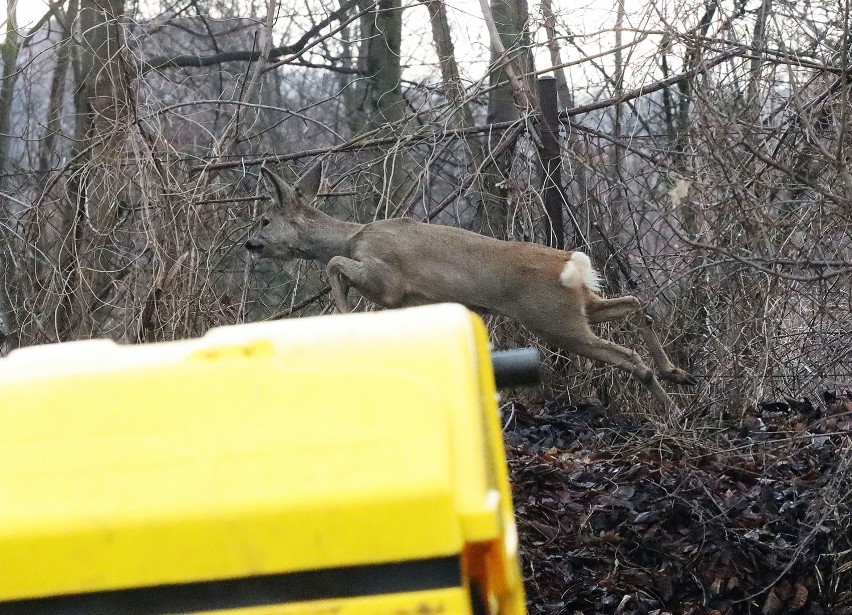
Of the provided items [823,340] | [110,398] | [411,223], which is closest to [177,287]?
[411,223]

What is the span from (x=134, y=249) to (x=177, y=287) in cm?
113

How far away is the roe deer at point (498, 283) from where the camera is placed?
880cm

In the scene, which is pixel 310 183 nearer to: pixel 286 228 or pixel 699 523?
pixel 286 228

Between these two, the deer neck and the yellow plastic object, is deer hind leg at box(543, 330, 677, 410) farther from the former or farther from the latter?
the yellow plastic object

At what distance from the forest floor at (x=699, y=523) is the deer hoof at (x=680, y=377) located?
2.15 meters

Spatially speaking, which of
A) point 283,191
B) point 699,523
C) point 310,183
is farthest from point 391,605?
point 310,183

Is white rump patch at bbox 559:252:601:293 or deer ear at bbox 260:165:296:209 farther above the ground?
deer ear at bbox 260:165:296:209

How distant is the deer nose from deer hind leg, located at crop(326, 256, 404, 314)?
0.85 meters

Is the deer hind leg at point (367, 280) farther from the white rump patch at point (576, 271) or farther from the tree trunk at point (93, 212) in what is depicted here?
the tree trunk at point (93, 212)

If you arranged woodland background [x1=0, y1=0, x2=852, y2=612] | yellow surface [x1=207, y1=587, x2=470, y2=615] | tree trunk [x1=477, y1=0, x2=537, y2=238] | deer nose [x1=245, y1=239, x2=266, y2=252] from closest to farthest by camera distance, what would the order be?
yellow surface [x1=207, y1=587, x2=470, y2=615]
woodland background [x1=0, y1=0, x2=852, y2=612]
deer nose [x1=245, y1=239, x2=266, y2=252]
tree trunk [x1=477, y1=0, x2=537, y2=238]

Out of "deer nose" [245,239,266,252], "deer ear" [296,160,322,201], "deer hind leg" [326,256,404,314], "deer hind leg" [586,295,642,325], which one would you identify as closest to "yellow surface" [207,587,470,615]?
"deer hind leg" [326,256,404,314]

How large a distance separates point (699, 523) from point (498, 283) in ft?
12.7

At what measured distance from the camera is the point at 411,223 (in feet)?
29.7

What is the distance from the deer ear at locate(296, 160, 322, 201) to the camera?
959cm
